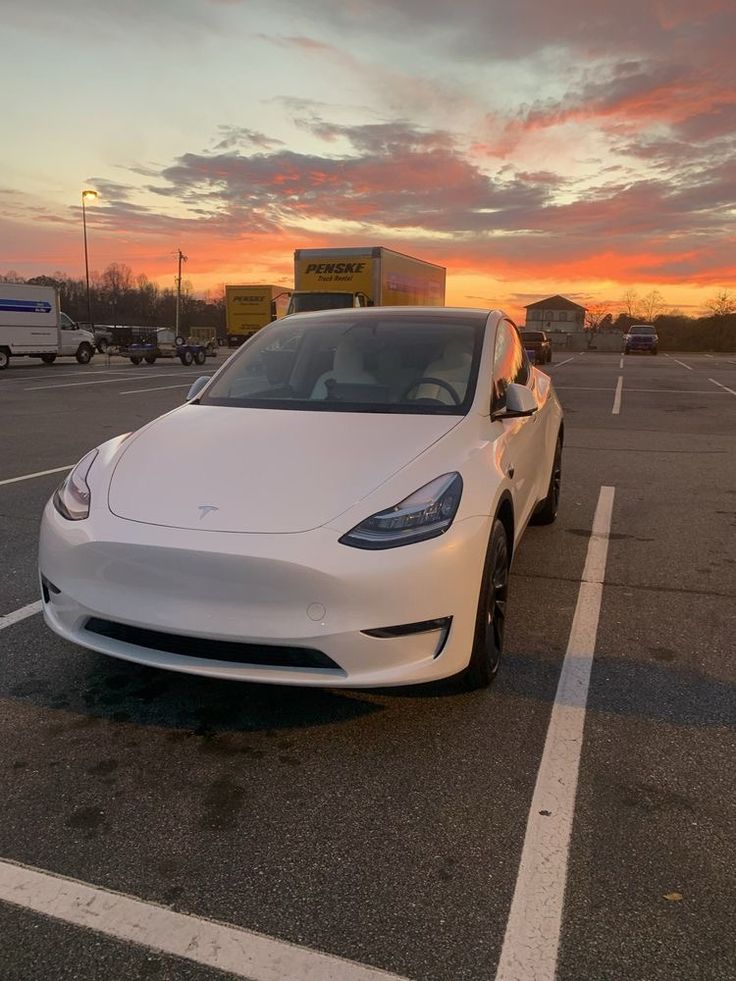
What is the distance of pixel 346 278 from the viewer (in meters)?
20.9

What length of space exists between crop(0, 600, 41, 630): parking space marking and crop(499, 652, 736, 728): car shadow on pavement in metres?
2.48

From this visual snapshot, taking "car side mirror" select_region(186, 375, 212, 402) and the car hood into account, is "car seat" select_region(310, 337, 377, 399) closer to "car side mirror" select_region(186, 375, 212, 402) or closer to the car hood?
the car hood

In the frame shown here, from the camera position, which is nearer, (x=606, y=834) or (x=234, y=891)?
(x=234, y=891)

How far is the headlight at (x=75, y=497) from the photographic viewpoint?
2.99 m

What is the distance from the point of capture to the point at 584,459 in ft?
29.5

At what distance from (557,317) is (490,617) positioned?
116 m

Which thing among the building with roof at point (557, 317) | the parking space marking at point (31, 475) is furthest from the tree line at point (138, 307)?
the parking space marking at point (31, 475)

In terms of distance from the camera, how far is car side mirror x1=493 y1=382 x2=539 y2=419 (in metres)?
3.62

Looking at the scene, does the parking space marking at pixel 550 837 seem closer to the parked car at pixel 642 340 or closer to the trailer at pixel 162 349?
the trailer at pixel 162 349

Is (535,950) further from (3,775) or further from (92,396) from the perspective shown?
(92,396)

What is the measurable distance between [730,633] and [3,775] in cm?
336

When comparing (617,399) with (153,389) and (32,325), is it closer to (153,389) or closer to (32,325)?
(153,389)

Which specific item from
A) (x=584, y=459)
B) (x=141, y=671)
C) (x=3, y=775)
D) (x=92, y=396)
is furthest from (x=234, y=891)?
(x=92, y=396)

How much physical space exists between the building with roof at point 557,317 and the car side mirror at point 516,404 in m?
105
